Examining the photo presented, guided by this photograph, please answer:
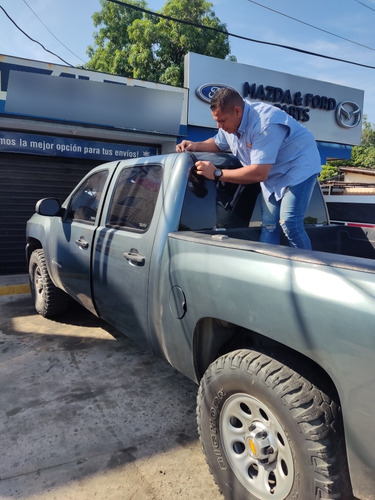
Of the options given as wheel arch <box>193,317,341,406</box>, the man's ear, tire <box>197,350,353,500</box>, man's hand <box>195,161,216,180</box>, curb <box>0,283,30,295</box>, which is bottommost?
curb <box>0,283,30,295</box>

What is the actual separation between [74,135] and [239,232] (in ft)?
20.8

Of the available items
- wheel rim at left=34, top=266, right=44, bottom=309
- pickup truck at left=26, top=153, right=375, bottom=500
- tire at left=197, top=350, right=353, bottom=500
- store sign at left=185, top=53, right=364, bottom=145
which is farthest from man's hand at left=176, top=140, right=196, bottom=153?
store sign at left=185, top=53, right=364, bottom=145

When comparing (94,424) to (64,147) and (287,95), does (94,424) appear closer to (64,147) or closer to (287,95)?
(64,147)

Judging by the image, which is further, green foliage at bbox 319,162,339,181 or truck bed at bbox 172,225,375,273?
green foliage at bbox 319,162,339,181

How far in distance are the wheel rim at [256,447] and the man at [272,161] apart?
1.34 m

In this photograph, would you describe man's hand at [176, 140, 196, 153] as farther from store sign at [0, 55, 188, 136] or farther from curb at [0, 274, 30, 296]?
store sign at [0, 55, 188, 136]

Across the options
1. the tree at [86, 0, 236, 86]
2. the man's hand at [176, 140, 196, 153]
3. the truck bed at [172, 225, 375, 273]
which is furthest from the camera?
the tree at [86, 0, 236, 86]

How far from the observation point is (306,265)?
172 cm

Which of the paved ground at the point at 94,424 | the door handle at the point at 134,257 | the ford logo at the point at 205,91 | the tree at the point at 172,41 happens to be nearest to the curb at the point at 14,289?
the paved ground at the point at 94,424

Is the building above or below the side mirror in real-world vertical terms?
above

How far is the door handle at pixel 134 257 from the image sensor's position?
9.11ft

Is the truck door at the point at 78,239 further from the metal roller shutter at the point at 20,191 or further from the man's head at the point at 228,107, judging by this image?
the metal roller shutter at the point at 20,191

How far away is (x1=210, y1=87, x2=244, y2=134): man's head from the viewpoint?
281 centimetres

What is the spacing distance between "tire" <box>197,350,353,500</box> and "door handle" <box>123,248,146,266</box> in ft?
3.11
